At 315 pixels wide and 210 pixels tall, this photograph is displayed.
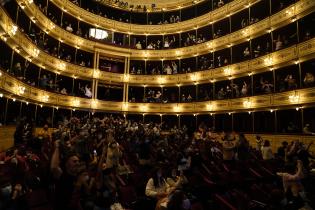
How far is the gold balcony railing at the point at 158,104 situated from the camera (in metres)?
15.0

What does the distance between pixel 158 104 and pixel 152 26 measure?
8.00 meters

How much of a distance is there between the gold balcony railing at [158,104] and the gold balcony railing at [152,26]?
7.28 m

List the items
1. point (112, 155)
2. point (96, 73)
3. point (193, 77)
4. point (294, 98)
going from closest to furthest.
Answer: point (112, 155) → point (294, 98) → point (193, 77) → point (96, 73)

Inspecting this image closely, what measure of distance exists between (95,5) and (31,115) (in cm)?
1277

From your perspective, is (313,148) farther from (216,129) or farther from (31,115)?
(31,115)

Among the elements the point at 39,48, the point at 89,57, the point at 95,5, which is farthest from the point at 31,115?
the point at 95,5

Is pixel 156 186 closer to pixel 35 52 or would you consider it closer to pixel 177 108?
pixel 35 52

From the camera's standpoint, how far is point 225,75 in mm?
21906

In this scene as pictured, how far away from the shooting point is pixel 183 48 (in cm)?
2569

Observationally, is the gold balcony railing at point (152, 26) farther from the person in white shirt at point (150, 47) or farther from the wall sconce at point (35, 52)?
the wall sconce at point (35, 52)

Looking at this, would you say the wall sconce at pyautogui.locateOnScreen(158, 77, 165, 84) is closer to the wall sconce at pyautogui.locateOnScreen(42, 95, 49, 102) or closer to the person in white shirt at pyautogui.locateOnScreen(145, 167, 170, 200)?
the wall sconce at pyautogui.locateOnScreen(42, 95, 49, 102)

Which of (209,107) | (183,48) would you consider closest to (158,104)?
(209,107)

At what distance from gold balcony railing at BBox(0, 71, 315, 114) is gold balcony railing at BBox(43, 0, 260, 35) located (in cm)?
728

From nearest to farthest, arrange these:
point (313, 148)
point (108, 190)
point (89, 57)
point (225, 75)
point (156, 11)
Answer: point (108, 190)
point (313, 148)
point (225, 75)
point (89, 57)
point (156, 11)
